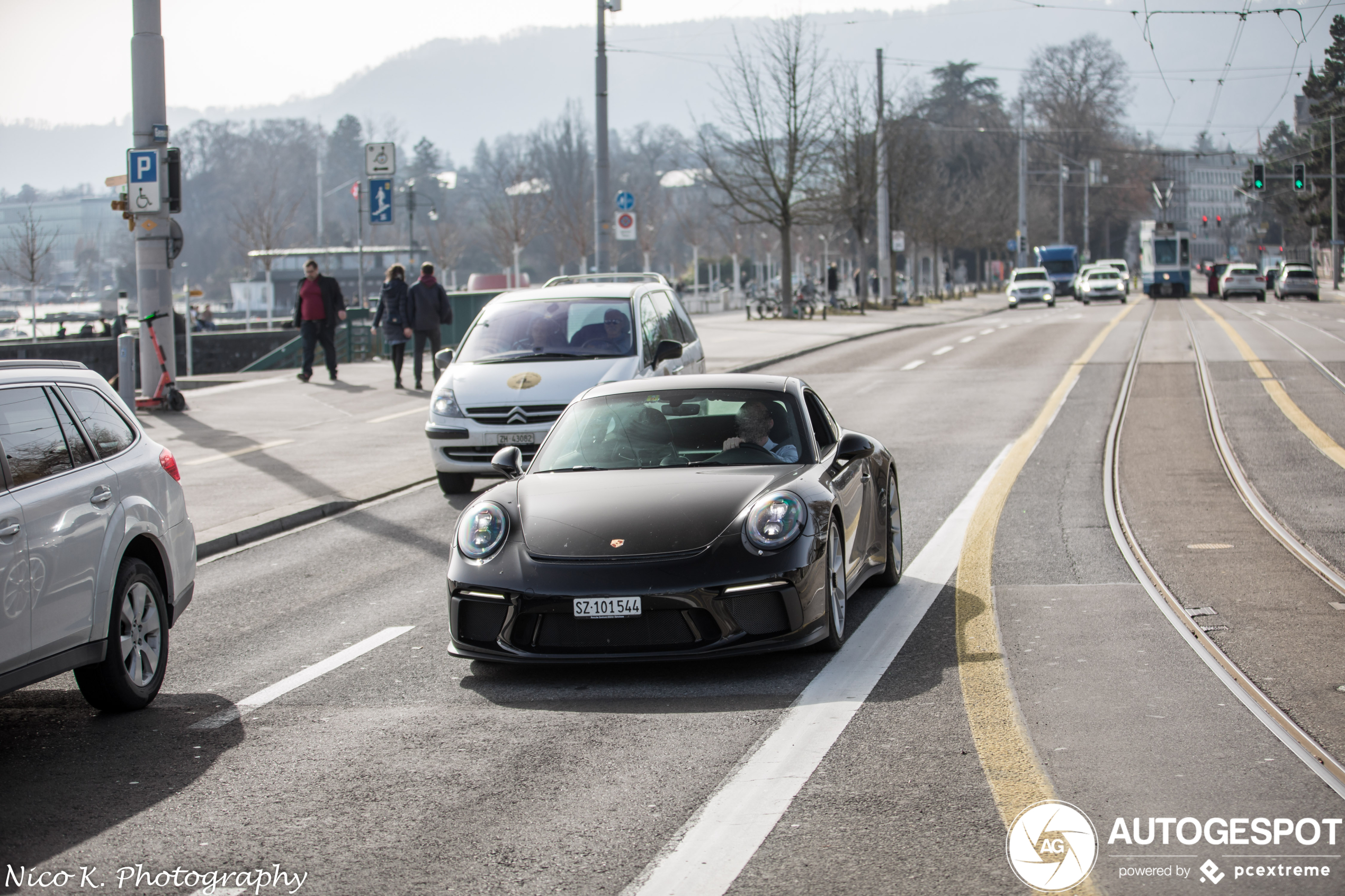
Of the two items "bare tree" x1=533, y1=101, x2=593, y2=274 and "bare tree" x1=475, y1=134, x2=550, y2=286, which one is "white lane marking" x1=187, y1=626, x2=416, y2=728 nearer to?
"bare tree" x1=475, y1=134, x2=550, y2=286

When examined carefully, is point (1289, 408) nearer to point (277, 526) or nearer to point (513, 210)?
point (277, 526)

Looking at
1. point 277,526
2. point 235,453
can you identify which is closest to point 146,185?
point 235,453

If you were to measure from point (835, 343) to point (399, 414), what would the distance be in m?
16.1

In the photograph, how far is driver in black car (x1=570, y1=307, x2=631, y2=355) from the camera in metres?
13.7

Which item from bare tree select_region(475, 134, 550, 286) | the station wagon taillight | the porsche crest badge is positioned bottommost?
the station wagon taillight

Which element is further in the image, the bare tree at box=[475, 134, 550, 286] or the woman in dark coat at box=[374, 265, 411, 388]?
the bare tree at box=[475, 134, 550, 286]

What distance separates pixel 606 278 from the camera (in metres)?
19.5

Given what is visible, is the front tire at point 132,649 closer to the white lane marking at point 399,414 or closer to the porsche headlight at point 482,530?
the porsche headlight at point 482,530

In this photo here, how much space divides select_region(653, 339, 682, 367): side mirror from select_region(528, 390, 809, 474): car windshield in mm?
5281

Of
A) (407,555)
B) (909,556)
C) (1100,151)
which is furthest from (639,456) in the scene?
(1100,151)

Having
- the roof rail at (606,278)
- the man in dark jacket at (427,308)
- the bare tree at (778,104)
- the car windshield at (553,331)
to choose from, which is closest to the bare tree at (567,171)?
the bare tree at (778,104)

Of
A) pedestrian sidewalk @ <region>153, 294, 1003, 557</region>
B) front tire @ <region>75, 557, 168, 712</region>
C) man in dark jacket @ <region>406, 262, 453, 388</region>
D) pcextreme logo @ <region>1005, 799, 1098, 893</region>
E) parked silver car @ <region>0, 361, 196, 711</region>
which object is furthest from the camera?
man in dark jacket @ <region>406, 262, 453, 388</region>

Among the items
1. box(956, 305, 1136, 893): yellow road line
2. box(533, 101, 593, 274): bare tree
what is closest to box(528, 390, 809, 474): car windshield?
box(956, 305, 1136, 893): yellow road line

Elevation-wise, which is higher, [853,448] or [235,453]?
[853,448]
